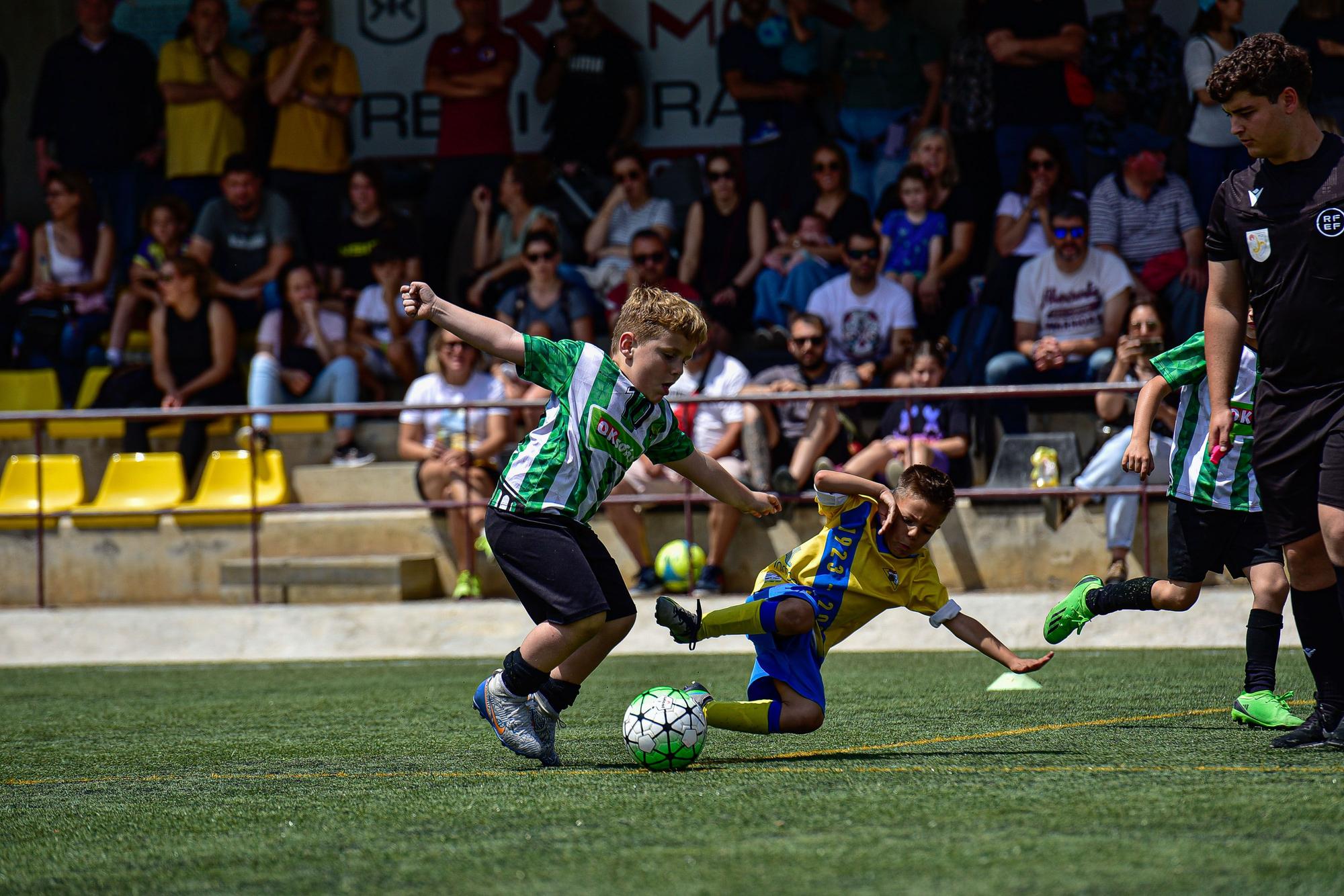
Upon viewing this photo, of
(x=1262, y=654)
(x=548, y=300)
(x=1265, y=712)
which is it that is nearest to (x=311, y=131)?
(x=548, y=300)

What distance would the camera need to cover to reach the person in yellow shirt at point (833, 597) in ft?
17.0

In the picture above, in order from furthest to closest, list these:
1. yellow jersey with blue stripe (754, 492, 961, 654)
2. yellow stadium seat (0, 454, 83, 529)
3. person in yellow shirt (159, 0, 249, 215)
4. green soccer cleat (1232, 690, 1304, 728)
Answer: person in yellow shirt (159, 0, 249, 215) → yellow stadium seat (0, 454, 83, 529) → yellow jersey with blue stripe (754, 492, 961, 654) → green soccer cleat (1232, 690, 1304, 728)

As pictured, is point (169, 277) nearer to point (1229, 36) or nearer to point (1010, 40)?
point (1010, 40)

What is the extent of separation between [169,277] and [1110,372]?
284 inches

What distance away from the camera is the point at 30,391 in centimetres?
1320

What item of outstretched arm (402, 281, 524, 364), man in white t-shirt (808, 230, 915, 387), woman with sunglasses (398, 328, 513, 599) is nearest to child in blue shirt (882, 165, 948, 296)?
man in white t-shirt (808, 230, 915, 387)

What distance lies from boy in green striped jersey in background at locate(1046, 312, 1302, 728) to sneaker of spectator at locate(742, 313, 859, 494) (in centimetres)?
418

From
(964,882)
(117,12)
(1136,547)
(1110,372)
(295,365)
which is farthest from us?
(117,12)

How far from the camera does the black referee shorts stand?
14.8 ft

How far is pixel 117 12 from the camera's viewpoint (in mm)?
14883

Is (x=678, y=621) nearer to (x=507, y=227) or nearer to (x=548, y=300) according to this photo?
(x=548, y=300)

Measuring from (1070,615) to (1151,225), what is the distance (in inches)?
244

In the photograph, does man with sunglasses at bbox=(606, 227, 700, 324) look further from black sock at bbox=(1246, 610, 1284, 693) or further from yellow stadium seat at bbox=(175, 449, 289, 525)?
black sock at bbox=(1246, 610, 1284, 693)

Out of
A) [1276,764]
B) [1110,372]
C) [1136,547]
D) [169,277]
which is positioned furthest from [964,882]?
[169,277]
